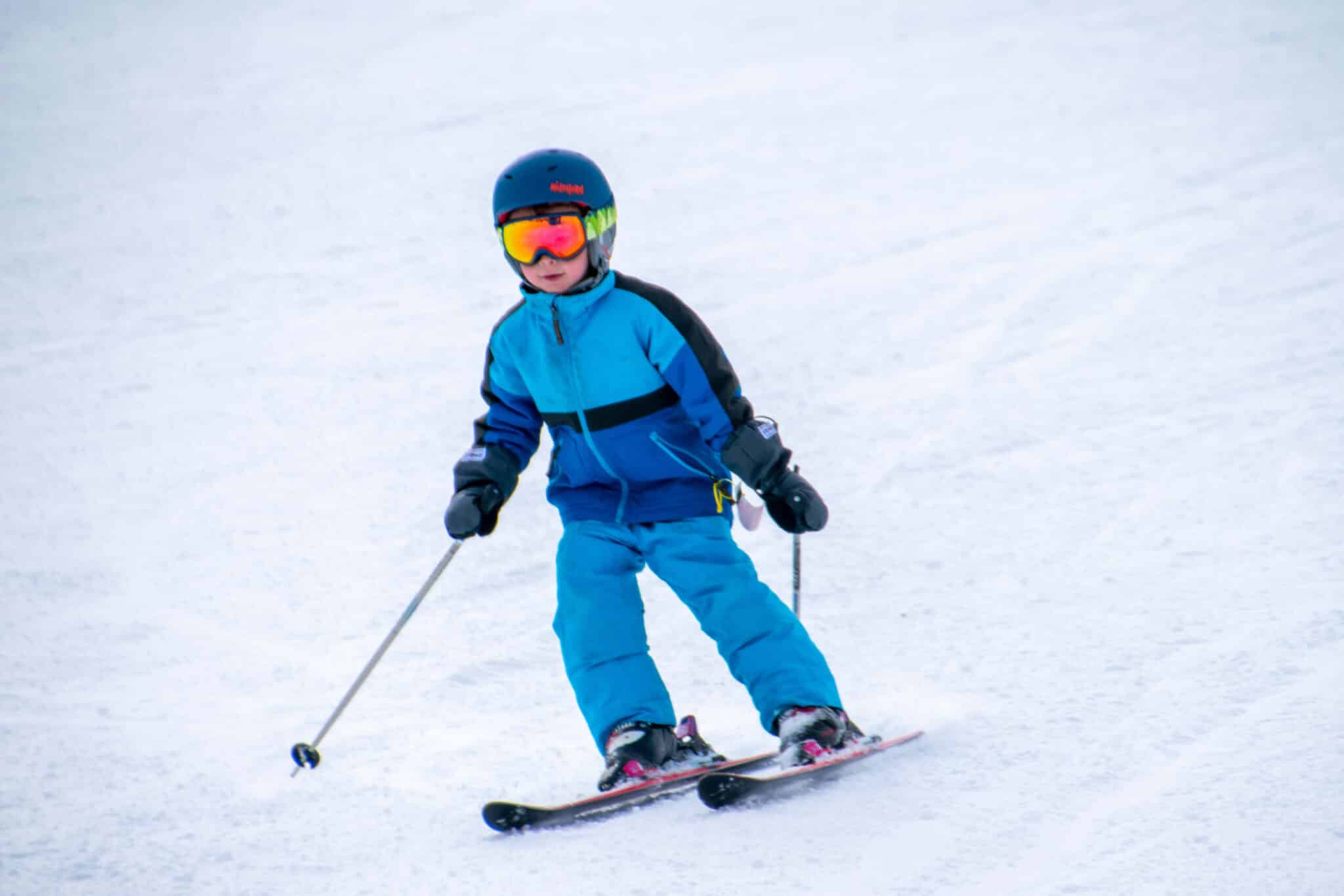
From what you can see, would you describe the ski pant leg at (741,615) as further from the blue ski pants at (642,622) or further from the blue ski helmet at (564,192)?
the blue ski helmet at (564,192)

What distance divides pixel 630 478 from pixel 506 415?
0.40 m

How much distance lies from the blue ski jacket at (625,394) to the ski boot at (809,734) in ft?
1.87

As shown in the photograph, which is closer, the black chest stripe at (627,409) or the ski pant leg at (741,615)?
the ski pant leg at (741,615)

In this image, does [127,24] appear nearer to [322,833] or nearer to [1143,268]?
[1143,268]

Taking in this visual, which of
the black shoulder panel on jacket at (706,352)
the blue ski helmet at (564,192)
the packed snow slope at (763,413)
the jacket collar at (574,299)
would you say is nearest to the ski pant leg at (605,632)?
the packed snow slope at (763,413)

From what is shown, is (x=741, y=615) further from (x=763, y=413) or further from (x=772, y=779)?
(x=763, y=413)

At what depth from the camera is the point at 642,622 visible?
303 centimetres

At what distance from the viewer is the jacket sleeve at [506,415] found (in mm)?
3207

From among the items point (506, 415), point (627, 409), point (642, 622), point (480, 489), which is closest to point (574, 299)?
point (627, 409)

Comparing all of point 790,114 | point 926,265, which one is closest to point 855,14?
point 790,114

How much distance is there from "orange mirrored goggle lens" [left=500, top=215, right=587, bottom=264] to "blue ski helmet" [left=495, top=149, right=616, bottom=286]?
0.03m

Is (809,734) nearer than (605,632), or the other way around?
(809,734)

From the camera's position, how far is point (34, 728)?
3.62 metres

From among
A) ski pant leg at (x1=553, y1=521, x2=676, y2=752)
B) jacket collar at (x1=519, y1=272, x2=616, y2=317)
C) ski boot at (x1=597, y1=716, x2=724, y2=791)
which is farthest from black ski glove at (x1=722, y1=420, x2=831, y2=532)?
ski boot at (x1=597, y1=716, x2=724, y2=791)
